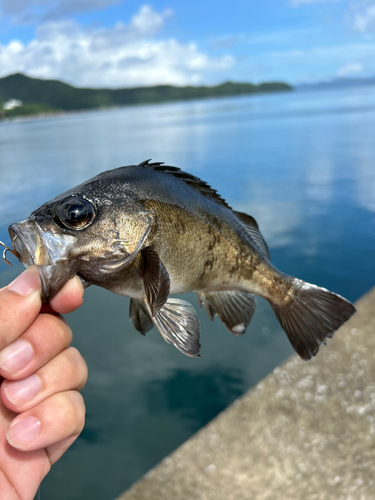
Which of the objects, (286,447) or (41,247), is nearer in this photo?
(41,247)

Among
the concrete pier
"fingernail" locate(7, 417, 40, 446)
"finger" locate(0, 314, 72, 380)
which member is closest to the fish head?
"finger" locate(0, 314, 72, 380)

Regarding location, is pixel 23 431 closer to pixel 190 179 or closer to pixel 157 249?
pixel 157 249

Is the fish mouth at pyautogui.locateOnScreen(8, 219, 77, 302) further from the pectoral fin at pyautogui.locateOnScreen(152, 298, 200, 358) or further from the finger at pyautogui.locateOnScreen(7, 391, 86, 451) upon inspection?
the finger at pyautogui.locateOnScreen(7, 391, 86, 451)

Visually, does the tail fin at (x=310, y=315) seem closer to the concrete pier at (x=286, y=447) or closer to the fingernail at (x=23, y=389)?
the fingernail at (x=23, y=389)

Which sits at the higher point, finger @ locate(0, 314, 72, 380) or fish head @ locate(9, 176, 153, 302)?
fish head @ locate(9, 176, 153, 302)

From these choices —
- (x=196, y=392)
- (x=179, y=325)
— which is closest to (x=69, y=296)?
(x=179, y=325)

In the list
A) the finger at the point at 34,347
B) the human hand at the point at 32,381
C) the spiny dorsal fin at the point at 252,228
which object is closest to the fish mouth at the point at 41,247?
the human hand at the point at 32,381
